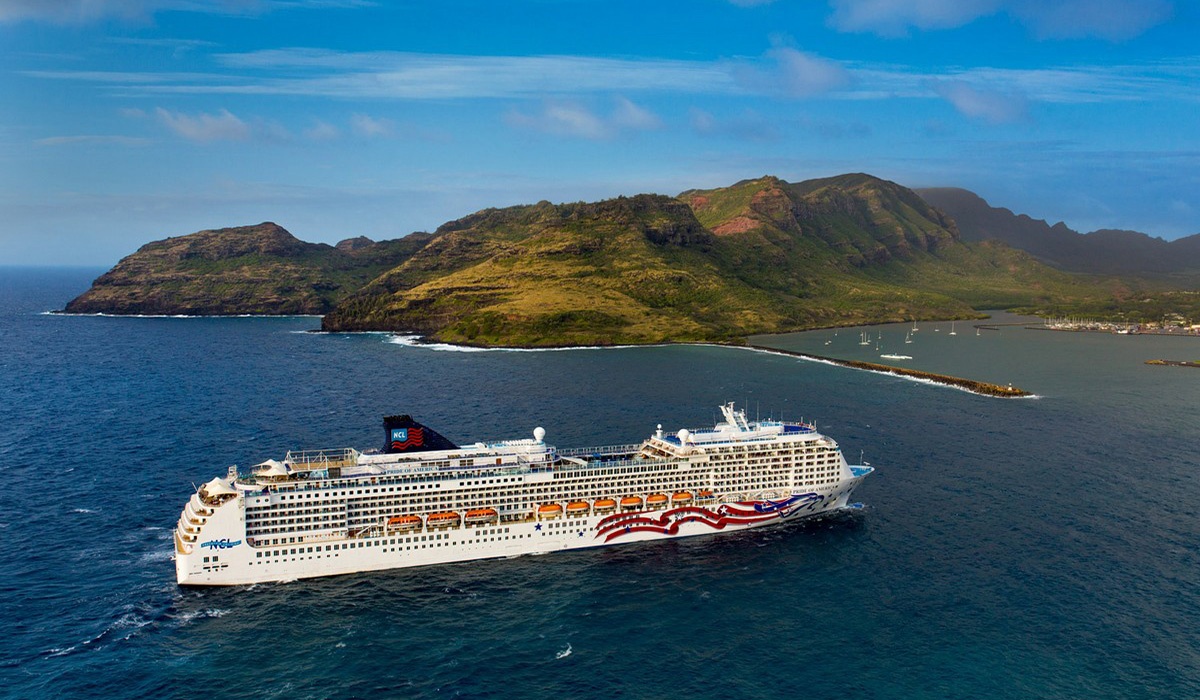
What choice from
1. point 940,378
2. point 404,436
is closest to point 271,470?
point 404,436

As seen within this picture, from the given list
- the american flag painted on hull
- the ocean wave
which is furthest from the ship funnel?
the ocean wave

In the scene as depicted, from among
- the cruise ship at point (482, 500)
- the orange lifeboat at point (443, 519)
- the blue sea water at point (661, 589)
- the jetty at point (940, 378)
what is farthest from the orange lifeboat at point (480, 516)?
the jetty at point (940, 378)

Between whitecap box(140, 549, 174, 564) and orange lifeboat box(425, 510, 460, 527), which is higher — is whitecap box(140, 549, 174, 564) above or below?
below

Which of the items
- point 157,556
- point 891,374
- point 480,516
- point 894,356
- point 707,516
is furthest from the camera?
point 894,356

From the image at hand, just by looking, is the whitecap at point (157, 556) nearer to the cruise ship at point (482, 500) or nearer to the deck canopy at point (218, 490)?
the cruise ship at point (482, 500)

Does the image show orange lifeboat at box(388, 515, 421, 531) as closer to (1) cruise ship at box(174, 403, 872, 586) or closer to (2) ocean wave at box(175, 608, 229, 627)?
(1) cruise ship at box(174, 403, 872, 586)

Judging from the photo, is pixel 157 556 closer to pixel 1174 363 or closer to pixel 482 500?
pixel 482 500
